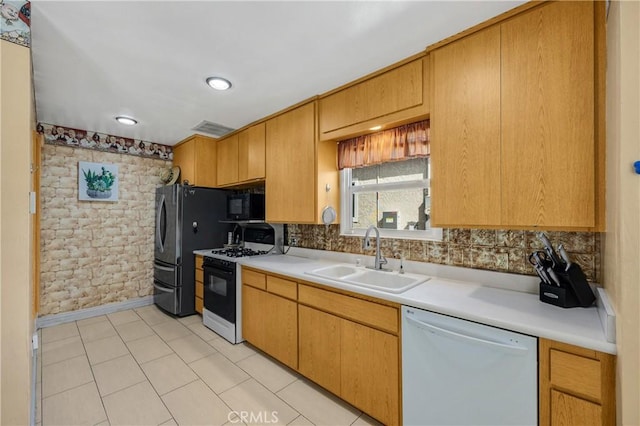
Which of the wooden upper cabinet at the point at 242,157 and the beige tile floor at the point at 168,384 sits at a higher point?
the wooden upper cabinet at the point at 242,157

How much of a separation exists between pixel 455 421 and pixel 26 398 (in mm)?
2145

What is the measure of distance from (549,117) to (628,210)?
63cm

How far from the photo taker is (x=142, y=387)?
6.78ft

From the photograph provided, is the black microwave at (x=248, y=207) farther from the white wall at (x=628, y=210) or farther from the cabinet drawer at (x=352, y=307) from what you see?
the white wall at (x=628, y=210)

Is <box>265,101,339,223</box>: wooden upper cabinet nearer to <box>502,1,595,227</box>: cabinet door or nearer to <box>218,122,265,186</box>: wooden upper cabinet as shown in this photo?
<box>218,122,265,186</box>: wooden upper cabinet

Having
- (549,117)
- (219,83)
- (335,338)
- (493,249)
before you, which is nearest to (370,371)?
(335,338)

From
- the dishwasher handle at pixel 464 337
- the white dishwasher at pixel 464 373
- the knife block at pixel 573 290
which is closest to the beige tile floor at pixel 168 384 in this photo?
the white dishwasher at pixel 464 373

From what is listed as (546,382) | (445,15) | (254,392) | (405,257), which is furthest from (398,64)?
(254,392)

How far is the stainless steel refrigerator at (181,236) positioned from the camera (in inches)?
134

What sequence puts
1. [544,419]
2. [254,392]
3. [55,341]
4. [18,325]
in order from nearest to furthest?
[544,419] < [18,325] < [254,392] < [55,341]

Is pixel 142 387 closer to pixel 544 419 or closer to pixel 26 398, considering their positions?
pixel 26 398

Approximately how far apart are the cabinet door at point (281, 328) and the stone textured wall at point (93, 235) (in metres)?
2.46

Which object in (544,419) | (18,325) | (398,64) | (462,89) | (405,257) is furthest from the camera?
(405,257)

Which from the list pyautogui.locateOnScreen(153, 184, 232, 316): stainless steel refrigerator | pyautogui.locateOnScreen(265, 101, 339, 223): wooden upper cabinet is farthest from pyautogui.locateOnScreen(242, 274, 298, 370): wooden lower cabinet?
pyautogui.locateOnScreen(153, 184, 232, 316): stainless steel refrigerator
